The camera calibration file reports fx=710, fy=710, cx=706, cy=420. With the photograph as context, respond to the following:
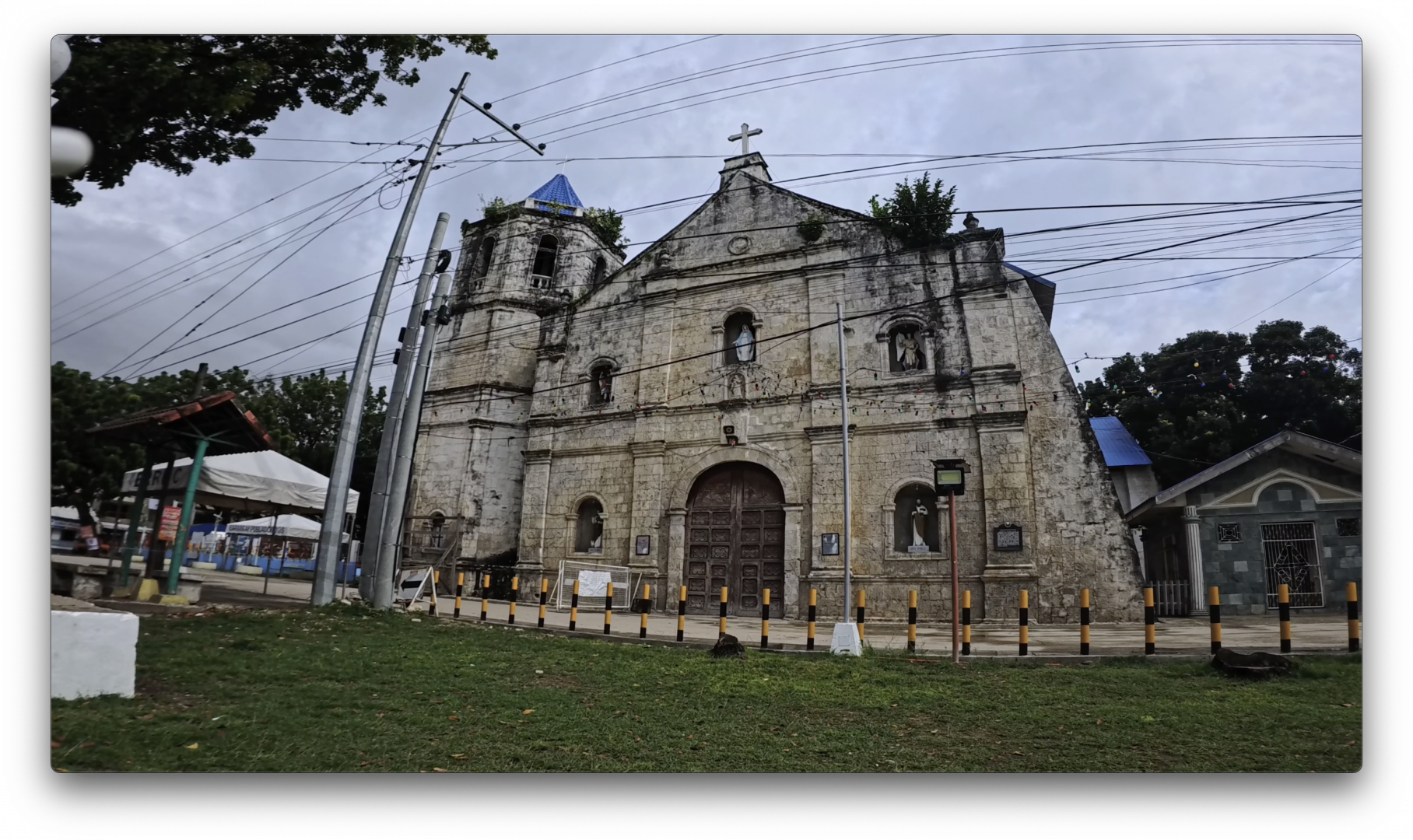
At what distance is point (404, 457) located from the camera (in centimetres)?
1023

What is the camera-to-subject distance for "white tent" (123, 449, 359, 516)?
6.15m

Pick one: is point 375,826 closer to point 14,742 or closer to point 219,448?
point 14,742

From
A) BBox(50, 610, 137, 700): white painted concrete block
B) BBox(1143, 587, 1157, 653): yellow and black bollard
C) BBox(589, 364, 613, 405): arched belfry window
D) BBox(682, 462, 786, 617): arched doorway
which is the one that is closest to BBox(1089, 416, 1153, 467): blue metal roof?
BBox(682, 462, 786, 617): arched doorway

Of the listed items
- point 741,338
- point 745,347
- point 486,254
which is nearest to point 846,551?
point 745,347

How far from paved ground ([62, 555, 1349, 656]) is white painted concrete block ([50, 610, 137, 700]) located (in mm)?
2278

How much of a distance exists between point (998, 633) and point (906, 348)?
5.85 meters

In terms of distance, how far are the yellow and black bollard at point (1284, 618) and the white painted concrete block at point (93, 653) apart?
828 centimetres

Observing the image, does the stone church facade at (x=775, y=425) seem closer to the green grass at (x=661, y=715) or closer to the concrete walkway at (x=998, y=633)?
the concrete walkway at (x=998, y=633)

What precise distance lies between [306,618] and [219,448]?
7.75 ft

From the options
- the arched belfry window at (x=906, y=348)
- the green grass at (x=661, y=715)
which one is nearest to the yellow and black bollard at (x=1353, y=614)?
the green grass at (x=661, y=715)

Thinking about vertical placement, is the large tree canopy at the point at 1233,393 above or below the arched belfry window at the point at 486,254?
below

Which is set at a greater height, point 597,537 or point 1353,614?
point 1353,614

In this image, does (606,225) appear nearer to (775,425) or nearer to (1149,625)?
(775,425)

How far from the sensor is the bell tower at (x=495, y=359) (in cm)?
1766
